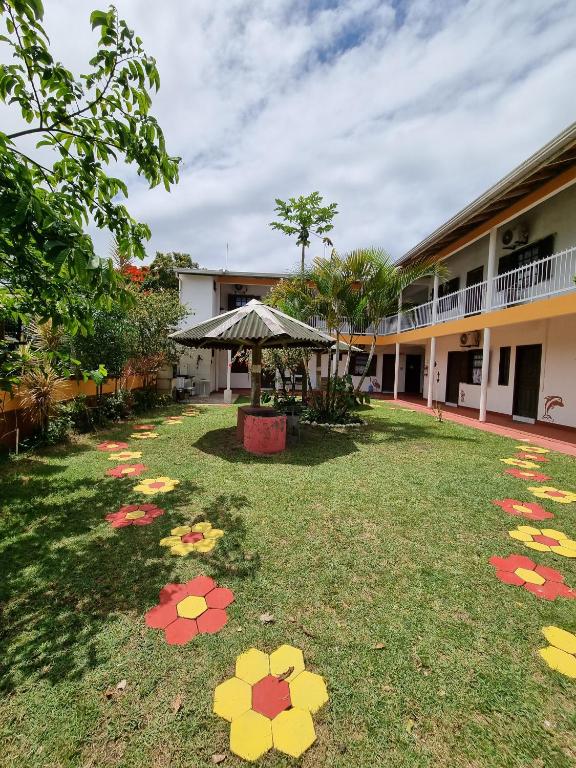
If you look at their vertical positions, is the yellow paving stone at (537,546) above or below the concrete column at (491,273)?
below

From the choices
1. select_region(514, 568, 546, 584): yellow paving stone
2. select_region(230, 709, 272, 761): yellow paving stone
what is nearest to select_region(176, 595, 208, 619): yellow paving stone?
select_region(230, 709, 272, 761): yellow paving stone

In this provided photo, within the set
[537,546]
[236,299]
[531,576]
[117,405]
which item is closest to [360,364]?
[236,299]

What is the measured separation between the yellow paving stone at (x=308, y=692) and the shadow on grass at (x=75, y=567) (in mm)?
1018

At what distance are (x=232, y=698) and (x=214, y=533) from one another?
1.70 m

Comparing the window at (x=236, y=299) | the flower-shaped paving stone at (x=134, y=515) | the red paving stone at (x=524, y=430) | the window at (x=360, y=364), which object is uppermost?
the window at (x=236, y=299)

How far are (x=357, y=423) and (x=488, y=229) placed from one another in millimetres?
6796

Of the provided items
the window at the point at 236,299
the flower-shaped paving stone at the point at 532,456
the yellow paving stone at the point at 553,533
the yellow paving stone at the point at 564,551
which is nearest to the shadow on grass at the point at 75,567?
the yellow paving stone at the point at 564,551

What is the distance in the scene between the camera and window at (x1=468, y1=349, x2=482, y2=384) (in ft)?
42.8

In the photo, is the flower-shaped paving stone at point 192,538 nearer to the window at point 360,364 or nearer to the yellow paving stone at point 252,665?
the yellow paving stone at point 252,665

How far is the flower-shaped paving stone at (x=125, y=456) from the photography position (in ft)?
19.0

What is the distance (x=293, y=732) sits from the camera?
5.25 feet

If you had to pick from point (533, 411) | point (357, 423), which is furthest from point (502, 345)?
point (357, 423)

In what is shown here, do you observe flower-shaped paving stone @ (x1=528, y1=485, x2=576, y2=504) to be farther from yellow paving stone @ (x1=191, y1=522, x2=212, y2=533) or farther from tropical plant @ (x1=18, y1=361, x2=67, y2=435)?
tropical plant @ (x1=18, y1=361, x2=67, y2=435)

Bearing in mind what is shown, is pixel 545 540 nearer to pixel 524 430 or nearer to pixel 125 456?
pixel 125 456
